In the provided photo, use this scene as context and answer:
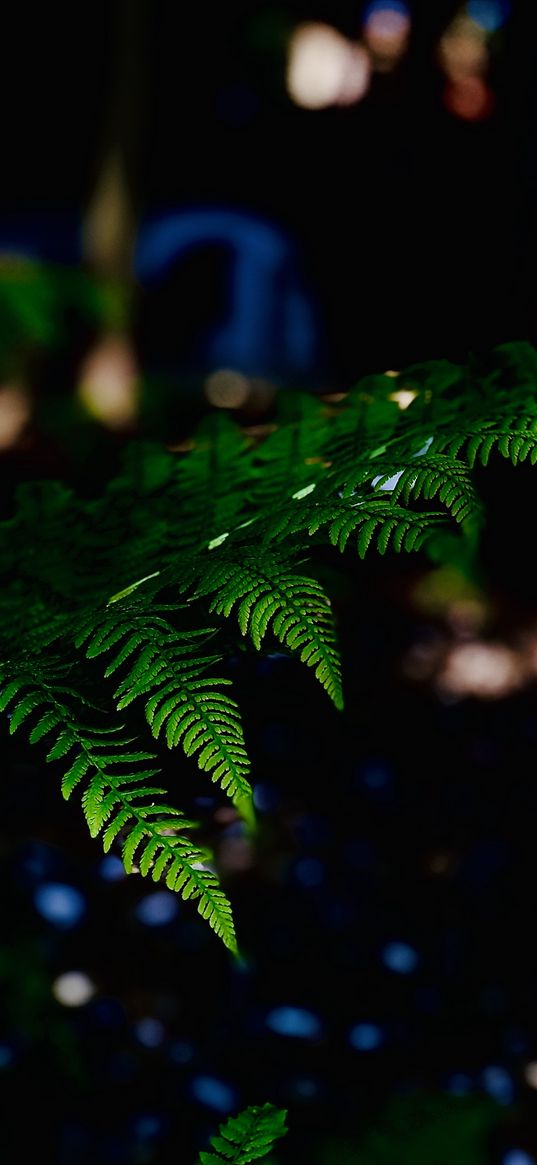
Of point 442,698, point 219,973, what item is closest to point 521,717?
point 442,698

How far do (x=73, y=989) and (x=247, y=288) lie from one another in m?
4.45

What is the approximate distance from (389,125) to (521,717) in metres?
2.41

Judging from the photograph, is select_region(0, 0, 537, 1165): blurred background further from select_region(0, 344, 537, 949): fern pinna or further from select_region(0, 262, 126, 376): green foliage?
select_region(0, 344, 537, 949): fern pinna

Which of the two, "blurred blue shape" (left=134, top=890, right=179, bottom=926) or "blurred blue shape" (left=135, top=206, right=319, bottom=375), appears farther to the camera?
"blurred blue shape" (left=135, top=206, right=319, bottom=375)

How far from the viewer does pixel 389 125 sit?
340 centimetres

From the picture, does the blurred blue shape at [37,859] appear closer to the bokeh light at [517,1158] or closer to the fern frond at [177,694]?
the fern frond at [177,694]

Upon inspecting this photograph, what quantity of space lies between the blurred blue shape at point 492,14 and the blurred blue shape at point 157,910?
292 cm

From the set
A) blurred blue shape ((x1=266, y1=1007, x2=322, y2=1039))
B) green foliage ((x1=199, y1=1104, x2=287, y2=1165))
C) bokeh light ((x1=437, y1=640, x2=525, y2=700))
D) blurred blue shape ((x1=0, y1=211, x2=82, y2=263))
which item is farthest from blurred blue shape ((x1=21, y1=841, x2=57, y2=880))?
blurred blue shape ((x1=0, y1=211, x2=82, y2=263))

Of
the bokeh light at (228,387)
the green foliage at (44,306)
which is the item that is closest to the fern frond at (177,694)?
the green foliage at (44,306)

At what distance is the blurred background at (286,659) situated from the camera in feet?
3.76

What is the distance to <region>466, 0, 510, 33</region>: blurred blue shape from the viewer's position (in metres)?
2.98

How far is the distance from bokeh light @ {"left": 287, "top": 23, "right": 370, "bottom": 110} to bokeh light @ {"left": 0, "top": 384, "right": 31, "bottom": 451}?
1.60m

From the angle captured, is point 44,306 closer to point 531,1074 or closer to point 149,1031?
point 149,1031

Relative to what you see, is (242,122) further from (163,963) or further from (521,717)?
(163,963)
